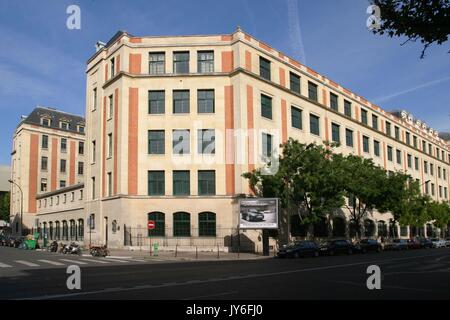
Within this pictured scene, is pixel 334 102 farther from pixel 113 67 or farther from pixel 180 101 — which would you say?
pixel 113 67

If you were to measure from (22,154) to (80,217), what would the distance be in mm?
31662

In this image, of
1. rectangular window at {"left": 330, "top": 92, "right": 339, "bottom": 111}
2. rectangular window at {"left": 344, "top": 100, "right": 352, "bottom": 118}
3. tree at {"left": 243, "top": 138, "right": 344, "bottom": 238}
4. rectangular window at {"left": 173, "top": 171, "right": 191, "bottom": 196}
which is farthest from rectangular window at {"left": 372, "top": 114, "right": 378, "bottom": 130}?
rectangular window at {"left": 173, "top": 171, "right": 191, "bottom": 196}

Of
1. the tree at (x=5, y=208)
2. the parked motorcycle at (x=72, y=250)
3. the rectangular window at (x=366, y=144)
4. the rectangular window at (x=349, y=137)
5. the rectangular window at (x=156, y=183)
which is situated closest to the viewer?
the parked motorcycle at (x=72, y=250)

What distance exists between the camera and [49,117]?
276 ft

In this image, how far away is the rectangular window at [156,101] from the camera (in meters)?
43.8

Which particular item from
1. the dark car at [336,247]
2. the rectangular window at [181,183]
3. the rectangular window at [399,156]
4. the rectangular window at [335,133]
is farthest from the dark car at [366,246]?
the rectangular window at [399,156]

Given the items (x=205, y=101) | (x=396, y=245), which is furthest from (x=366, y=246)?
(x=205, y=101)

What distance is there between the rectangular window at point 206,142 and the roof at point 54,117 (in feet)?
164

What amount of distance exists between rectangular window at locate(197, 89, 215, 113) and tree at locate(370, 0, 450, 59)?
3315 centimetres

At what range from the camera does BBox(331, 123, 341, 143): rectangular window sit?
56.1 metres

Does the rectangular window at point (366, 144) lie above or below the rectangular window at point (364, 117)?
below

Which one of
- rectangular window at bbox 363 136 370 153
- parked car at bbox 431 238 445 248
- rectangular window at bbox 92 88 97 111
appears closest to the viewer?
rectangular window at bbox 92 88 97 111

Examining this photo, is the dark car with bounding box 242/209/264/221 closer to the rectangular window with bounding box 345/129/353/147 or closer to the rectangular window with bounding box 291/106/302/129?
the rectangular window with bounding box 291/106/302/129

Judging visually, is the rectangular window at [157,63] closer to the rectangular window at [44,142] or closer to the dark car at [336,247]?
the dark car at [336,247]
